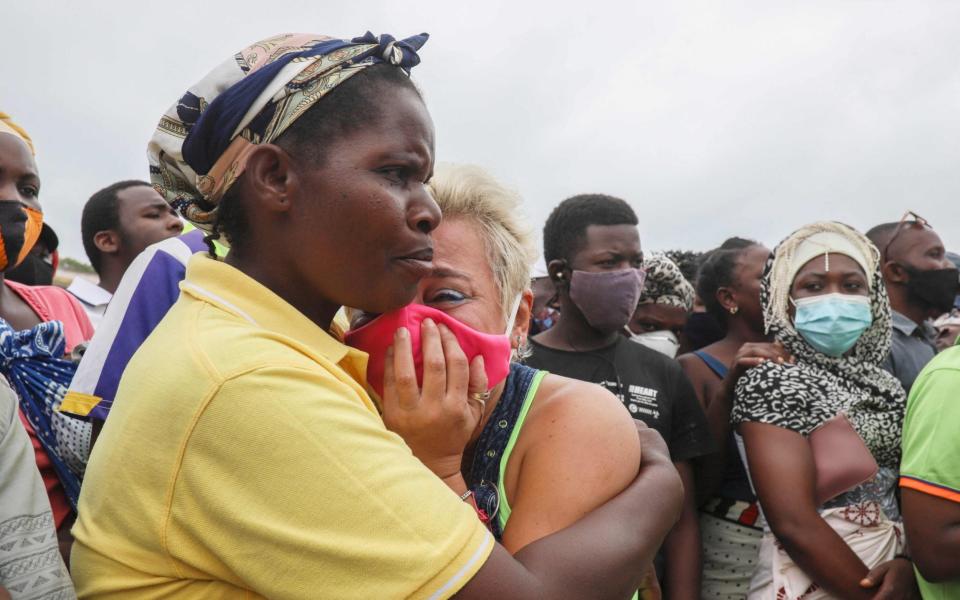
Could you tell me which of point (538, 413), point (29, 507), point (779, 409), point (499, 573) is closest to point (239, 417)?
point (499, 573)

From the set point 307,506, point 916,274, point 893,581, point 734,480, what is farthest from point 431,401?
point 916,274

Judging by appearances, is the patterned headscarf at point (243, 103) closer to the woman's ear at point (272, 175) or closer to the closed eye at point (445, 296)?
the woman's ear at point (272, 175)

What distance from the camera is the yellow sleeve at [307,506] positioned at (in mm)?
1203

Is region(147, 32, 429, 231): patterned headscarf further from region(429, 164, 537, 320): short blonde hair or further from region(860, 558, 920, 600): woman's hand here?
region(860, 558, 920, 600): woman's hand

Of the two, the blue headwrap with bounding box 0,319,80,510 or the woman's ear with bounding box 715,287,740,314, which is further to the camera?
the woman's ear with bounding box 715,287,740,314

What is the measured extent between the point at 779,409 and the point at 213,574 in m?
2.76

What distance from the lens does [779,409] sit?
342 cm

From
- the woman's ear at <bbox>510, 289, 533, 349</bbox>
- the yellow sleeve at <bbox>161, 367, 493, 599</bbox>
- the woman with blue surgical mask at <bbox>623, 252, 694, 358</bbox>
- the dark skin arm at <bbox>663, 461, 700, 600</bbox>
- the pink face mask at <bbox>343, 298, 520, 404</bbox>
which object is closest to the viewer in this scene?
the yellow sleeve at <bbox>161, 367, 493, 599</bbox>

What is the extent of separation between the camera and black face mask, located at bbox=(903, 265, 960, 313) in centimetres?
595

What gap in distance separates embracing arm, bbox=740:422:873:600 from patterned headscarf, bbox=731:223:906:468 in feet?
0.37

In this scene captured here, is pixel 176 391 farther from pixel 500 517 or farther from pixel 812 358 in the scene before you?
pixel 812 358

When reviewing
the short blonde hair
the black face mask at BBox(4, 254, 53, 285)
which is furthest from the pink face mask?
the black face mask at BBox(4, 254, 53, 285)

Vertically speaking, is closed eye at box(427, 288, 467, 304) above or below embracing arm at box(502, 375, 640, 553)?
above

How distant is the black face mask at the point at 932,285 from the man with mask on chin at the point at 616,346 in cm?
272
